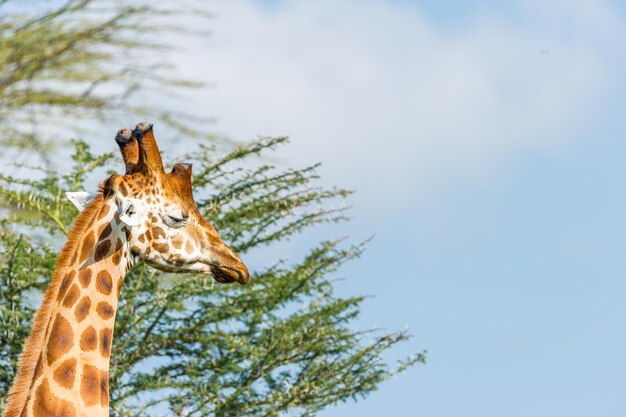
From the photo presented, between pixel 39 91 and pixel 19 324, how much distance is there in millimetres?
2372

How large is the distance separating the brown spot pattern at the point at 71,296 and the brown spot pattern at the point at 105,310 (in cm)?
14

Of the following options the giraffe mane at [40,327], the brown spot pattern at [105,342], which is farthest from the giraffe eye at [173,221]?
the brown spot pattern at [105,342]

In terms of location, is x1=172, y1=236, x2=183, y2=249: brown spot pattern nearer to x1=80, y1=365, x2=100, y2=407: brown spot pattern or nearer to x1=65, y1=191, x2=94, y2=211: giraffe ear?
x1=65, y1=191, x2=94, y2=211: giraffe ear

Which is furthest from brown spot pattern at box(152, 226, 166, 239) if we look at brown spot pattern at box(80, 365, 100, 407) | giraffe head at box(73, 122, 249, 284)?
brown spot pattern at box(80, 365, 100, 407)

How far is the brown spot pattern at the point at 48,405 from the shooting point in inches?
242

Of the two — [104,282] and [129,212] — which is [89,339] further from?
[129,212]

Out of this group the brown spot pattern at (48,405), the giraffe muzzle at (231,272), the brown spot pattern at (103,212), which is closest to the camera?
the brown spot pattern at (48,405)

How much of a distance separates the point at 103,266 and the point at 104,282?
0.28 ft

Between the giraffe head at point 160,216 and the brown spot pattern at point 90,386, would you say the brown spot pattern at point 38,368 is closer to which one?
the brown spot pattern at point 90,386

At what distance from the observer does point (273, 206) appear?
12719 mm

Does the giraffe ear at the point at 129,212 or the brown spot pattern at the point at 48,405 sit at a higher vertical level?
the giraffe ear at the point at 129,212

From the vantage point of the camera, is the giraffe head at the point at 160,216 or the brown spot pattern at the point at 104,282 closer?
the brown spot pattern at the point at 104,282

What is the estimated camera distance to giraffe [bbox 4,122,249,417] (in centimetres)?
622

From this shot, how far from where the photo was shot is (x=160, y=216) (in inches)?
266
